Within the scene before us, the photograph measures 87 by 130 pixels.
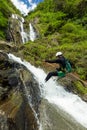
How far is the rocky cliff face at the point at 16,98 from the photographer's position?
14.0 m

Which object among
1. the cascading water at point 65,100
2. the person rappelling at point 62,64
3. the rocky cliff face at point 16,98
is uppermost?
the person rappelling at point 62,64

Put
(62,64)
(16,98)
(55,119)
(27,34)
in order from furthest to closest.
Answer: (27,34) < (62,64) < (55,119) < (16,98)

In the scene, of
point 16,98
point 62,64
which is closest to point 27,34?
point 62,64

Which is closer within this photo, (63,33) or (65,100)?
(65,100)

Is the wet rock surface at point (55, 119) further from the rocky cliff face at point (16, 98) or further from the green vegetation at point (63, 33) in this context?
the green vegetation at point (63, 33)

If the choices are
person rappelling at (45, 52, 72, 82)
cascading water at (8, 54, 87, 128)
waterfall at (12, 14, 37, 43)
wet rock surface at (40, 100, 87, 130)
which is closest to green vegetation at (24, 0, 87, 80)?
waterfall at (12, 14, 37, 43)

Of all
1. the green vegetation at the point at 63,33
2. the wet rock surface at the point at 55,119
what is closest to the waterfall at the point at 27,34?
the green vegetation at the point at 63,33

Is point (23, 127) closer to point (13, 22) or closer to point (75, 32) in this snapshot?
point (75, 32)

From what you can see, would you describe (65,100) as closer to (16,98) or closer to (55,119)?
(55,119)

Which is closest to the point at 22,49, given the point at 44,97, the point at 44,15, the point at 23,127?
the point at 44,97

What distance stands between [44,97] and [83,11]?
34.8m

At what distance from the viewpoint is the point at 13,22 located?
51.2 metres

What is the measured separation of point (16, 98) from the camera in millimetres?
15633

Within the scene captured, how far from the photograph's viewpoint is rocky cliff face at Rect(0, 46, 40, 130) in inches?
553
